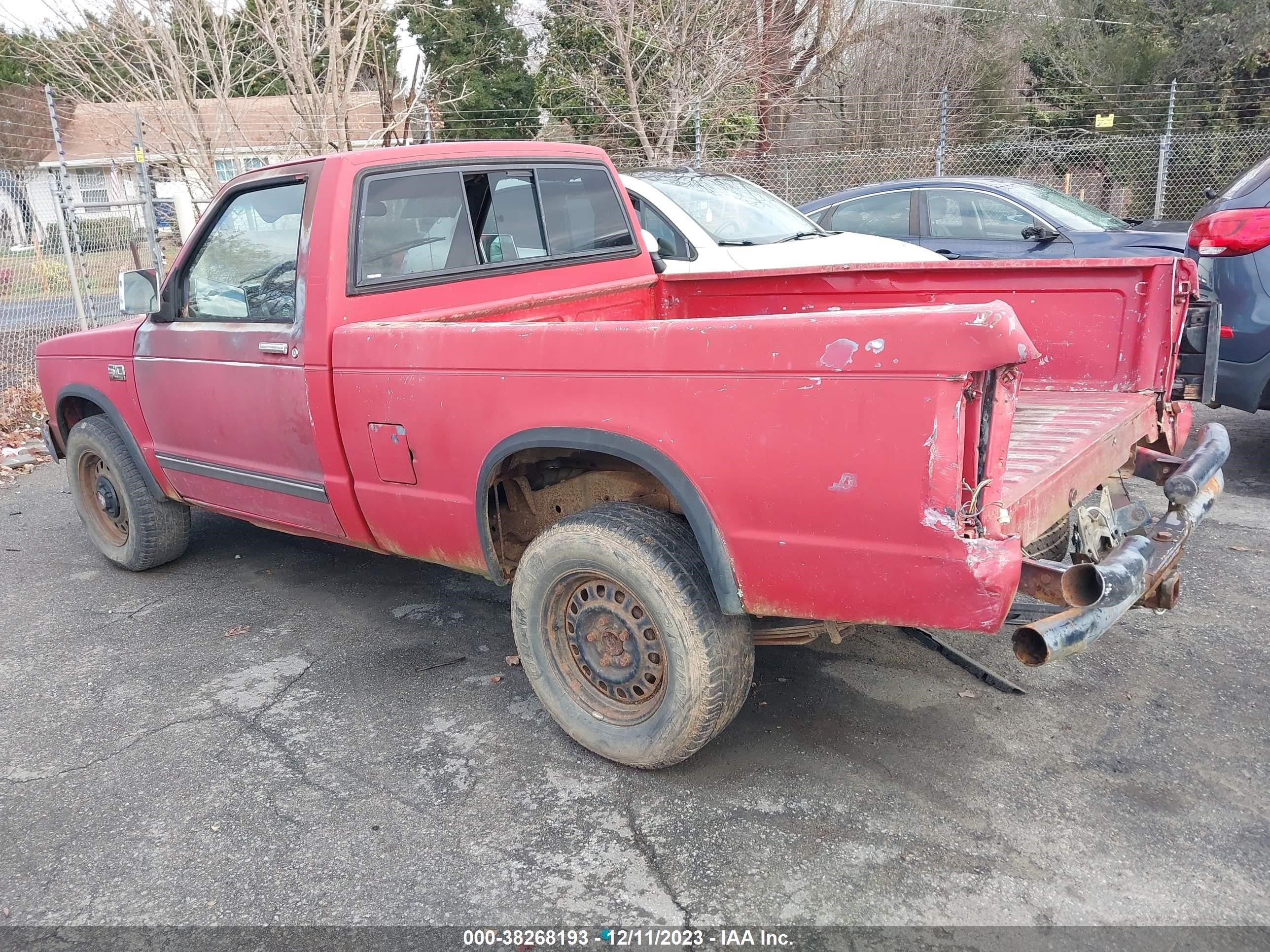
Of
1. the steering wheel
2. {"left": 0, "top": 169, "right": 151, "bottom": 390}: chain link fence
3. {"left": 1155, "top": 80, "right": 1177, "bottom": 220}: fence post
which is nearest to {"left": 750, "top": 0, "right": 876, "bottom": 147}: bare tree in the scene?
{"left": 1155, "top": 80, "right": 1177, "bottom": 220}: fence post

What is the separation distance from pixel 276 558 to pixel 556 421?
3.00 metres

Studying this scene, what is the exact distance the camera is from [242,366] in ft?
12.5

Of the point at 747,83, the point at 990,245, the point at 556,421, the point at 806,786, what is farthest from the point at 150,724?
the point at 747,83

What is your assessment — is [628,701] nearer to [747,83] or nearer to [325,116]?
[325,116]

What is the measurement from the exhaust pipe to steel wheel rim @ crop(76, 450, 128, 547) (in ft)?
14.5

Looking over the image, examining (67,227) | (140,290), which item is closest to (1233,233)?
(140,290)

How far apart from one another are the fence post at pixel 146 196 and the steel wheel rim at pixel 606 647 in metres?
7.80

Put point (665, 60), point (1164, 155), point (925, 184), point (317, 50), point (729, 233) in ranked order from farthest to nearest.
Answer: point (665, 60) → point (1164, 155) → point (317, 50) → point (925, 184) → point (729, 233)

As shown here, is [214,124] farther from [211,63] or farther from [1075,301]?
[1075,301]

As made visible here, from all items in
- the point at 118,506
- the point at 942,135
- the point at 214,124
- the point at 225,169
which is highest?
the point at 214,124

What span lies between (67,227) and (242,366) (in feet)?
24.9

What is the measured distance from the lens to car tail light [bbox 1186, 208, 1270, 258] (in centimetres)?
488

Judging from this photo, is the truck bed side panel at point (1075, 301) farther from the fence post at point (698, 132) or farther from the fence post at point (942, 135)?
the fence post at point (942, 135)

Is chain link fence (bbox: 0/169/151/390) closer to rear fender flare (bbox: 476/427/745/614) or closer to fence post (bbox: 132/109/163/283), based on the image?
fence post (bbox: 132/109/163/283)
